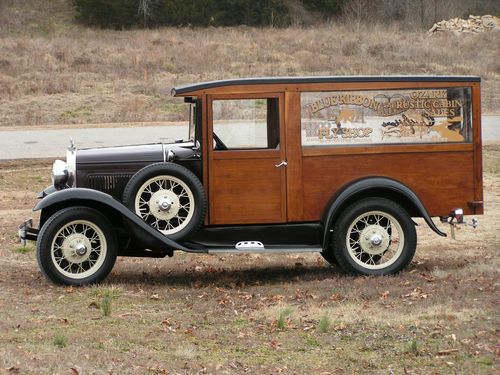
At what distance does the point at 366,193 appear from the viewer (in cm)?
902

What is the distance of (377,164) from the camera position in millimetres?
9039

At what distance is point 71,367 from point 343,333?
212 cm

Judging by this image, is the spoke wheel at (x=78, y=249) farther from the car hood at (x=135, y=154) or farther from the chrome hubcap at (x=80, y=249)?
the car hood at (x=135, y=154)

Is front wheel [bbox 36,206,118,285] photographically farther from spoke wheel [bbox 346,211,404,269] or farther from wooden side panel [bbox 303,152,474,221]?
spoke wheel [bbox 346,211,404,269]

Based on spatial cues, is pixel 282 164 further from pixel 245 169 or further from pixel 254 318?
pixel 254 318

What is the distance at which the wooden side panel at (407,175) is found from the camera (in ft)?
29.5

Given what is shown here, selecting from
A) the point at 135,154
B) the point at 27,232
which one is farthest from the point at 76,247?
the point at 135,154

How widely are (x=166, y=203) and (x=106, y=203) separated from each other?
56 centimetres

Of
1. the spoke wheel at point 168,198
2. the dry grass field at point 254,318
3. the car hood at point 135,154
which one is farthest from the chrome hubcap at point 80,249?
the car hood at point 135,154

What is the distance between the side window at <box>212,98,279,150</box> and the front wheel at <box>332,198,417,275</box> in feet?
3.46

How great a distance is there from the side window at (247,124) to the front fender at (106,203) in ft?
3.44

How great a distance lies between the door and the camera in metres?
8.87

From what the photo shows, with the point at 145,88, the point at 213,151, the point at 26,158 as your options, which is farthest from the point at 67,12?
the point at 213,151

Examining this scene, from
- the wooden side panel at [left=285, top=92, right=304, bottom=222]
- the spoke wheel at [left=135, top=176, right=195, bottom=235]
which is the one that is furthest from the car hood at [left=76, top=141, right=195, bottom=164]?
the wooden side panel at [left=285, top=92, right=304, bottom=222]
